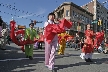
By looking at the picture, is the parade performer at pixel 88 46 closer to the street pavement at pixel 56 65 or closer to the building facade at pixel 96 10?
the street pavement at pixel 56 65

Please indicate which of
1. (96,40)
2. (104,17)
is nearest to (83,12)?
(104,17)

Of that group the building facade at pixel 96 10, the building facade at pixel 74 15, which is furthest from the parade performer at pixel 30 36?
the building facade at pixel 96 10

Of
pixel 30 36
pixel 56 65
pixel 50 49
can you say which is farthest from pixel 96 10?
pixel 50 49

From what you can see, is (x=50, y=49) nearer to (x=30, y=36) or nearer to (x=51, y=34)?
(x=51, y=34)

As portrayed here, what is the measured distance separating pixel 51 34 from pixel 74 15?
5858 cm

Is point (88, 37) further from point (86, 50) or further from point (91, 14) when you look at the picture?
point (91, 14)

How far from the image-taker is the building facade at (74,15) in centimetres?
6248

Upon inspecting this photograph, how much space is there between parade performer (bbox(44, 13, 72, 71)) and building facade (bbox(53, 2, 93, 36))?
50.8m

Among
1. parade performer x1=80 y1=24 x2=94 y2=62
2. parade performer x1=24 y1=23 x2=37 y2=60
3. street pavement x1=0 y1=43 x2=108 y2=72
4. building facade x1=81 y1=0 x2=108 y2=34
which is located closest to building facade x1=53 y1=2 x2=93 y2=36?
building facade x1=81 y1=0 x2=108 y2=34

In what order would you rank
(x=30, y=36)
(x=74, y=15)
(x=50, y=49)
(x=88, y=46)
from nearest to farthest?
1. (x=50, y=49)
2. (x=88, y=46)
3. (x=30, y=36)
4. (x=74, y=15)

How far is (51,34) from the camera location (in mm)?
7078

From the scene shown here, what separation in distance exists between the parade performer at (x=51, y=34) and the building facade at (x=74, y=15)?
50750 millimetres

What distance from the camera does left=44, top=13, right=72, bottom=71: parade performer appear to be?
6930 mm

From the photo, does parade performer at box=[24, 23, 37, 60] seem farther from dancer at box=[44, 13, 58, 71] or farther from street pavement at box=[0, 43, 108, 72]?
dancer at box=[44, 13, 58, 71]
